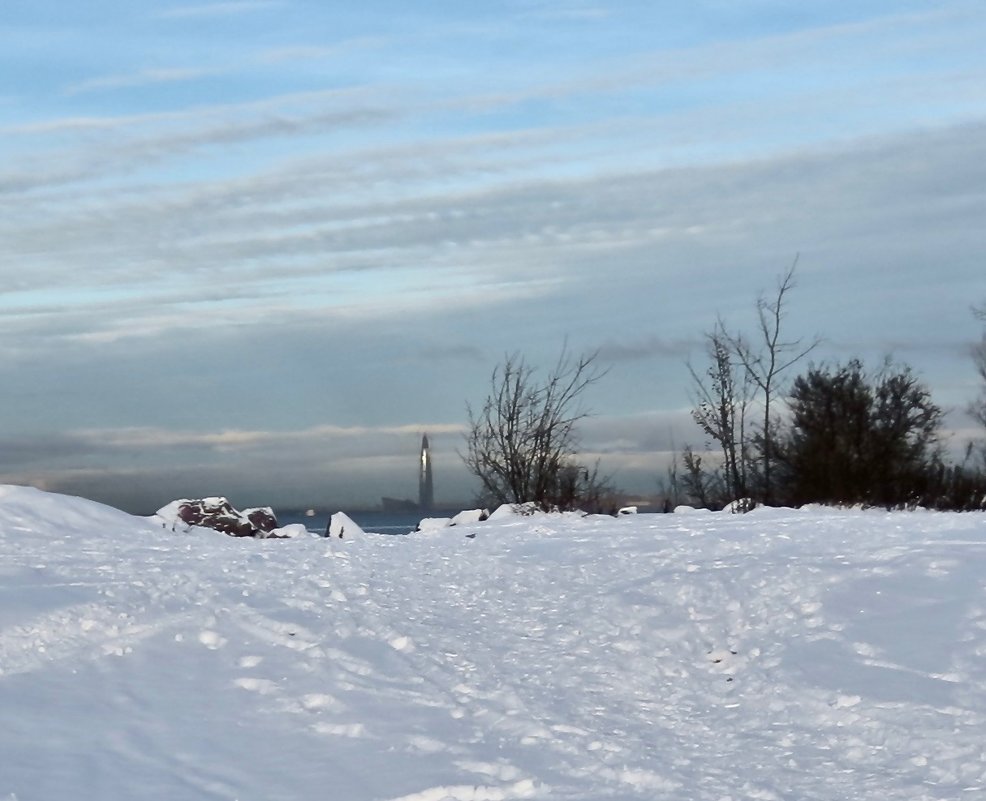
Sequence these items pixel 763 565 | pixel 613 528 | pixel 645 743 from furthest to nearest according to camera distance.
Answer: pixel 613 528 → pixel 763 565 → pixel 645 743

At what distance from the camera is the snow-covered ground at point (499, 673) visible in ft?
22.0

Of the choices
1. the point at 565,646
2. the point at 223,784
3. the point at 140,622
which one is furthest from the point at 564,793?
the point at 140,622

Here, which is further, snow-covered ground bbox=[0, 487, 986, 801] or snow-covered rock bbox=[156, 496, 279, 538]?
snow-covered rock bbox=[156, 496, 279, 538]

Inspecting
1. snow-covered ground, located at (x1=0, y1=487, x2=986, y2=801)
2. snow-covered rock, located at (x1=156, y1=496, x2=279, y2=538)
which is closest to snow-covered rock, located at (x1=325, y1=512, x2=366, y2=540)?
snow-covered rock, located at (x1=156, y1=496, x2=279, y2=538)

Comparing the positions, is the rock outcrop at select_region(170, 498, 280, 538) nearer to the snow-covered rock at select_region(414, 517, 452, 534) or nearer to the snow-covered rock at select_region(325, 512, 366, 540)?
the snow-covered rock at select_region(325, 512, 366, 540)

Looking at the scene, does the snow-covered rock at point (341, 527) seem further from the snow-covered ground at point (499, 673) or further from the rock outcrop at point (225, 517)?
the snow-covered ground at point (499, 673)

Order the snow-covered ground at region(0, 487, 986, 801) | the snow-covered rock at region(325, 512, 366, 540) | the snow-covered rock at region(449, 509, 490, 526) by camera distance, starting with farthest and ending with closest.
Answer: the snow-covered rock at region(449, 509, 490, 526), the snow-covered rock at region(325, 512, 366, 540), the snow-covered ground at region(0, 487, 986, 801)

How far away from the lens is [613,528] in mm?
15039

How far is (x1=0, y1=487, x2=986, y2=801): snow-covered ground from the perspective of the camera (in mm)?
6691

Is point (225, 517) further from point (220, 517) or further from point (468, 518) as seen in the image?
point (468, 518)

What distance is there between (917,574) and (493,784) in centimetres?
532

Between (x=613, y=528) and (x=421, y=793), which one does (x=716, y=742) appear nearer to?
(x=421, y=793)

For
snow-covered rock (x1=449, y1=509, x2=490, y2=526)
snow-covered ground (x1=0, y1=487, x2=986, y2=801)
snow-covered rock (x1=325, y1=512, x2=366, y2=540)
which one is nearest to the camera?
snow-covered ground (x1=0, y1=487, x2=986, y2=801)

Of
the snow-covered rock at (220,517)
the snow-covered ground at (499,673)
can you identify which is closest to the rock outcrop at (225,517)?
the snow-covered rock at (220,517)
